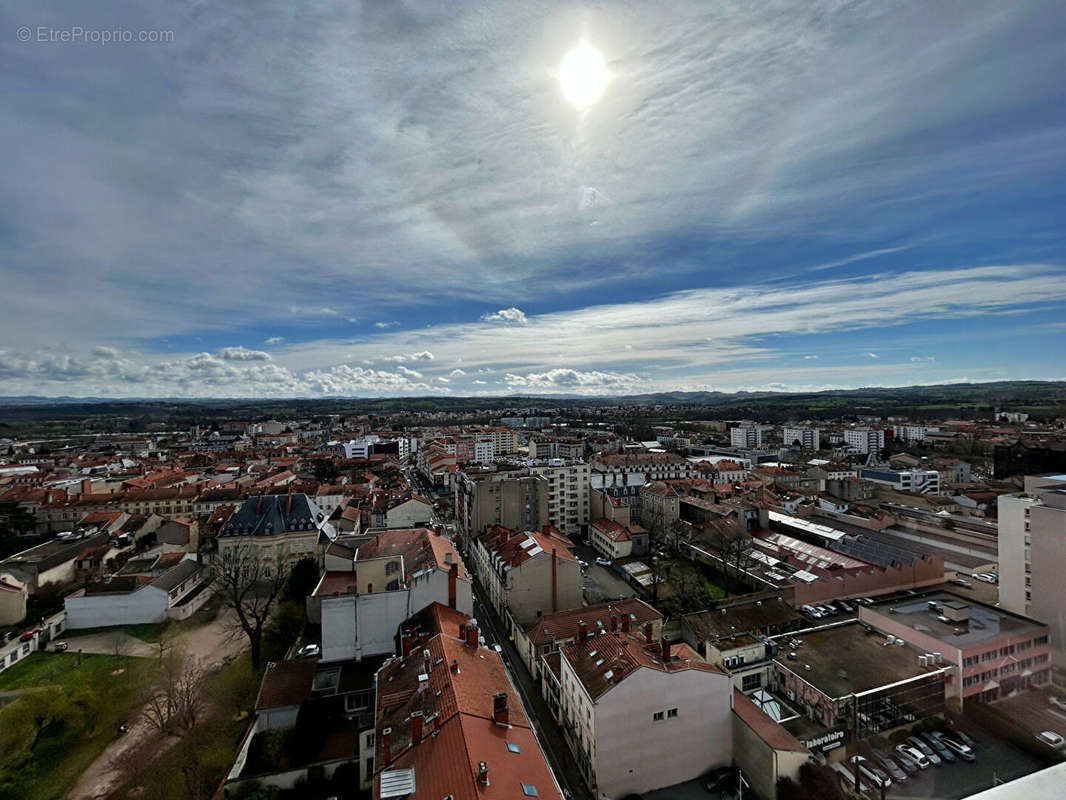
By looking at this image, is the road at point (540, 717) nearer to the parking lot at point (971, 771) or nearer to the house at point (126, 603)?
the parking lot at point (971, 771)

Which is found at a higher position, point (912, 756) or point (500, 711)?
point (500, 711)

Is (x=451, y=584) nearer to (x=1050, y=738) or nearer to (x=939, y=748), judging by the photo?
(x=939, y=748)

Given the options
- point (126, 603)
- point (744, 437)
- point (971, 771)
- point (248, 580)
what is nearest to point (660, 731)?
point (971, 771)

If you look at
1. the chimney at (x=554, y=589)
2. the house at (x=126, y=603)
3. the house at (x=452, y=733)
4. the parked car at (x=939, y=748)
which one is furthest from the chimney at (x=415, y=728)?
the house at (x=126, y=603)

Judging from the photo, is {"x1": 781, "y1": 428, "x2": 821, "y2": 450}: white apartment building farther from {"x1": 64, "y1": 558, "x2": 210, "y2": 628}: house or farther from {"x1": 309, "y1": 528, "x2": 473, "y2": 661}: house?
{"x1": 64, "y1": 558, "x2": 210, "y2": 628}: house

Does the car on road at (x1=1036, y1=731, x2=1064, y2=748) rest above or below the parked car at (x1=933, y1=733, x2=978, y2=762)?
above

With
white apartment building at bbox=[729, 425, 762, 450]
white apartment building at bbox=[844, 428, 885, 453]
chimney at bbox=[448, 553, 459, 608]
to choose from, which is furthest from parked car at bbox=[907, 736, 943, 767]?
white apartment building at bbox=[729, 425, 762, 450]

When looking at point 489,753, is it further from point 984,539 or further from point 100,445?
point 100,445
